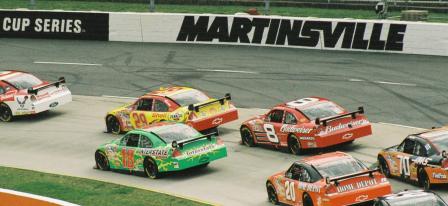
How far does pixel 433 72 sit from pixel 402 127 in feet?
25.2

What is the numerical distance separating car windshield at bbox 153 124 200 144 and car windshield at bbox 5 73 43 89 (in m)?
9.03

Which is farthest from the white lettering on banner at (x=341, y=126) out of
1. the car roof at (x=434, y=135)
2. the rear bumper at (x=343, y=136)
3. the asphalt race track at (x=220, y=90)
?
the car roof at (x=434, y=135)

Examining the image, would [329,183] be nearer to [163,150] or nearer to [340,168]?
[340,168]

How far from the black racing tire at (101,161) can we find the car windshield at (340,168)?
7.44 meters

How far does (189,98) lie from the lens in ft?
97.8

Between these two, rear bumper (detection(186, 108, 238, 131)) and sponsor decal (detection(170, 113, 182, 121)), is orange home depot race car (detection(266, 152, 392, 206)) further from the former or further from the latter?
sponsor decal (detection(170, 113, 182, 121))

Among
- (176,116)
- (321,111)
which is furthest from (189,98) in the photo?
(321,111)

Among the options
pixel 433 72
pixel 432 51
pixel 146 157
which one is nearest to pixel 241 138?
pixel 146 157

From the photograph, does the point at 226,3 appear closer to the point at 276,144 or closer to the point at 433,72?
the point at 433,72

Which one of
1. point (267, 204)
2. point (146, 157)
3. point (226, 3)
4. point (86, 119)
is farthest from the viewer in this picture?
point (226, 3)

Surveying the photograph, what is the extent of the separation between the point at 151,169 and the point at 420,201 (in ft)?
30.3

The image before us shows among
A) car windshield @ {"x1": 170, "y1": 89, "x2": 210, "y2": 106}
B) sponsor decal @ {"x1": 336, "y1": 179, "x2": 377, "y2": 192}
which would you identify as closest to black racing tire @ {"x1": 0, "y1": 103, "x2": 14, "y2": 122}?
car windshield @ {"x1": 170, "y1": 89, "x2": 210, "y2": 106}

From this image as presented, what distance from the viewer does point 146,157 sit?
25406mm

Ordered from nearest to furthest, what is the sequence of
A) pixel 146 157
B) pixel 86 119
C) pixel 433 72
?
1. pixel 146 157
2. pixel 86 119
3. pixel 433 72
